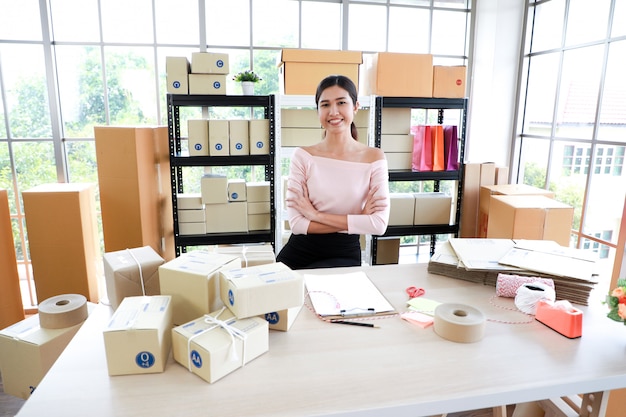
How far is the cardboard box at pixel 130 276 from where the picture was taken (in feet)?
4.04

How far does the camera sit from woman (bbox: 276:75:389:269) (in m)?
1.91

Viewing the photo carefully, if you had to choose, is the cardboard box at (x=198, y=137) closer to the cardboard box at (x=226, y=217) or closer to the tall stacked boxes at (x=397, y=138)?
the cardboard box at (x=226, y=217)

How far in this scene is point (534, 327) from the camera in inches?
45.3

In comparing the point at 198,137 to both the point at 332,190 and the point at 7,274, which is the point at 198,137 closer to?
the point at 332,190

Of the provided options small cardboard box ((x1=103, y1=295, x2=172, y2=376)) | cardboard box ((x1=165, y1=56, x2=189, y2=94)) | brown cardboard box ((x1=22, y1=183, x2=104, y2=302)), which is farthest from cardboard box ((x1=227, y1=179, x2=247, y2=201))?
small cardboard box ((x1=103, y1=295, x2=172, y2=376))

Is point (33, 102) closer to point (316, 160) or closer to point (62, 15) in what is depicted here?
point (62, 15)

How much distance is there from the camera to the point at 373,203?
6.25 feet

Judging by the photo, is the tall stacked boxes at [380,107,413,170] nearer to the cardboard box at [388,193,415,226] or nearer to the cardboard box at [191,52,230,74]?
the cardboard box at [388,193,415,226]

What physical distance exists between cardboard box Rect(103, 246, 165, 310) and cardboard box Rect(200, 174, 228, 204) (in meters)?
1.49

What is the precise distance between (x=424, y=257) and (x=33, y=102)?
325 cm

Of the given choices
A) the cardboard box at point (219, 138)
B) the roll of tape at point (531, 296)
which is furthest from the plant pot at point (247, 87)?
the roll of tape at point (531, 296)

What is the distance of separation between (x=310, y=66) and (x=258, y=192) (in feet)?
3.00

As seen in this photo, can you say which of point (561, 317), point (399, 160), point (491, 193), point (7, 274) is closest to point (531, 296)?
point (561, 317)

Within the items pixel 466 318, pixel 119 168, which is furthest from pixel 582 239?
pixel 119 168
